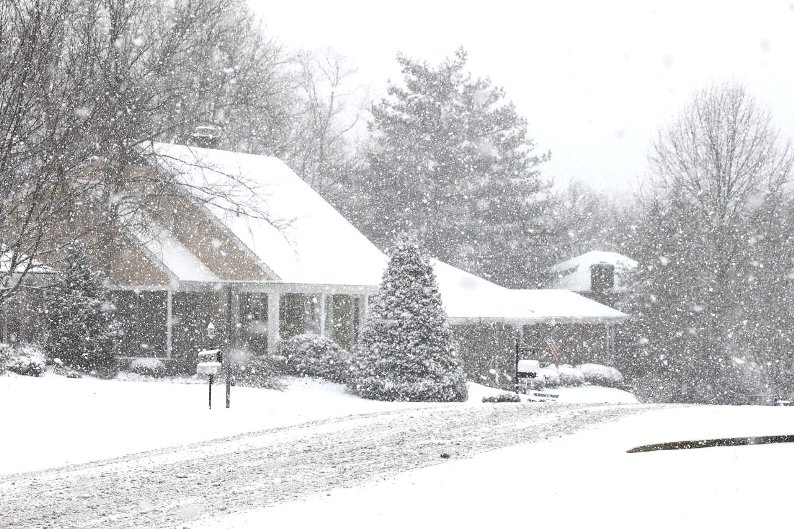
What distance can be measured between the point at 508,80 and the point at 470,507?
172 ft

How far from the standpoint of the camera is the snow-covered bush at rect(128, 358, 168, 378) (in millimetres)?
23812

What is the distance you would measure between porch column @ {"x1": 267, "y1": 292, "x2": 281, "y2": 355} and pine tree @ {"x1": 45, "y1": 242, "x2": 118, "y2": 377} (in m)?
4.23

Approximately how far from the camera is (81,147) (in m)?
15.7

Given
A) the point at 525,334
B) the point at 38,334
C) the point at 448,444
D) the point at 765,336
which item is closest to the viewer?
the point at 448,444

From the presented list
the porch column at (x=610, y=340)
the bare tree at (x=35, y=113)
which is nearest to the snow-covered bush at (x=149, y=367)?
the bare tree at (x=35, y=113)

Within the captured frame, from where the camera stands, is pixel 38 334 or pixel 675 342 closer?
pixel 38 334

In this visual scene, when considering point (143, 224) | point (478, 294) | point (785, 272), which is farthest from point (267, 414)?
point (785, 272)

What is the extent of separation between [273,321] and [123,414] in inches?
→ 394

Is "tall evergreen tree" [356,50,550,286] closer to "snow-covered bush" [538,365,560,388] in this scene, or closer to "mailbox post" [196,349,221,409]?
"snow-covered bush" [538,365,560,388]

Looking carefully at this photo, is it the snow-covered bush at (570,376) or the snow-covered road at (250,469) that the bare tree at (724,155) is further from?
the snow-covered road at (250,469)

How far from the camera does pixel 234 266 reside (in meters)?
26.1

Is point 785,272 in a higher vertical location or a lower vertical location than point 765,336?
higher

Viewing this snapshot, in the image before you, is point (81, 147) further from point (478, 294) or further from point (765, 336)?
point (765, 336)

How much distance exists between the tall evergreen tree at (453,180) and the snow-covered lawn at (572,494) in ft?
130
